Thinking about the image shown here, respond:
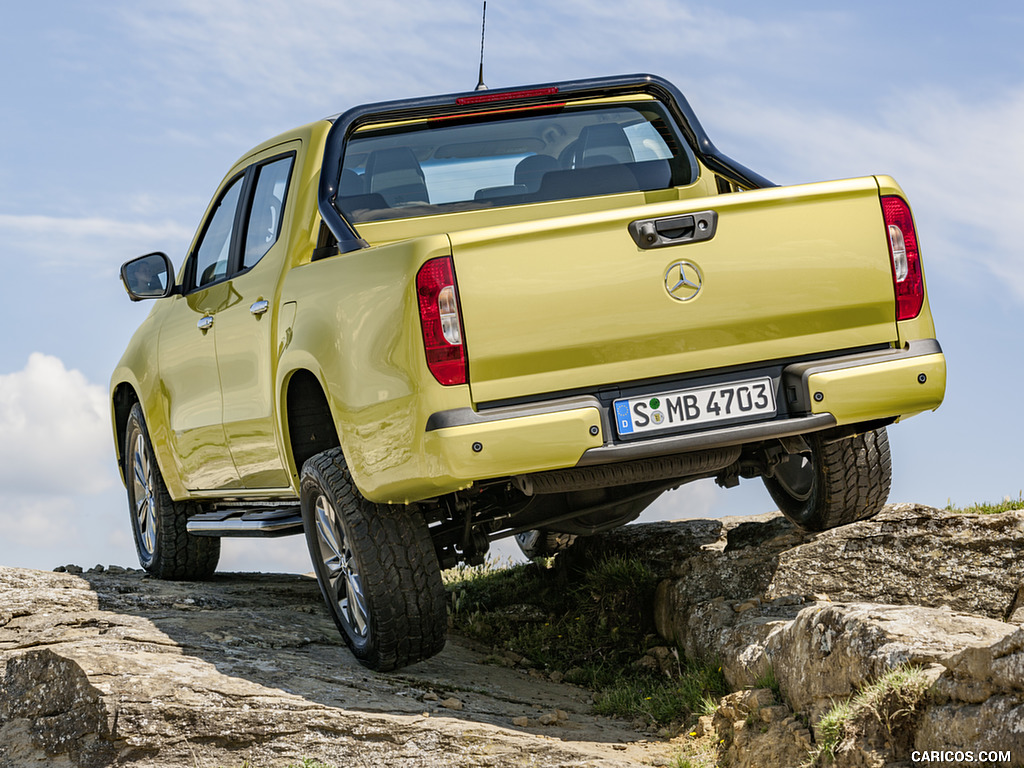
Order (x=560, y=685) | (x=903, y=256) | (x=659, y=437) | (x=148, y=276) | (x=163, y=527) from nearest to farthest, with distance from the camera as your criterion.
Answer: (x=659, y=437), (x=903, y=256), (x=560, y=685), (x=148, y=276), (x=163, y=527)

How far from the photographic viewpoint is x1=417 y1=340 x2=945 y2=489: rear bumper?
4371 millimetres

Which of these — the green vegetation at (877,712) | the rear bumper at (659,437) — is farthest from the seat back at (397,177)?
the green vegetation at (877,712)

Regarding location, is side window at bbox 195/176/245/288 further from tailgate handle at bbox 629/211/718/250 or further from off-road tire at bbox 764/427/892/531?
off-road tire at bbox 764/427/892/531

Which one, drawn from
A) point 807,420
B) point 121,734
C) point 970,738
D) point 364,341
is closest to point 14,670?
point 121,734

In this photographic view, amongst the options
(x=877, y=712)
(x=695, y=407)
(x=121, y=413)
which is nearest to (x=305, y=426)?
(x=695, y=407)

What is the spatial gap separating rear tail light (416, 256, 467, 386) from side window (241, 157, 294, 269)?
66.0 inches

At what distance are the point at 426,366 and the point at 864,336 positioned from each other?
1.77 meters

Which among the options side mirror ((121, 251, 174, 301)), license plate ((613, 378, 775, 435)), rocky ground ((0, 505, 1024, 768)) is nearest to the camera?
rocky ground ((0, 505, 1024, 768))

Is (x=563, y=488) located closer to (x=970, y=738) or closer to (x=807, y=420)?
(x=807, y=420)

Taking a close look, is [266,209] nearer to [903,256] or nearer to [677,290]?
[677,290]

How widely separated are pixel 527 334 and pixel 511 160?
1792 mm

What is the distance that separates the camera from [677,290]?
4.59m

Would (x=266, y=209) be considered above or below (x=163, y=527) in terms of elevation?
above

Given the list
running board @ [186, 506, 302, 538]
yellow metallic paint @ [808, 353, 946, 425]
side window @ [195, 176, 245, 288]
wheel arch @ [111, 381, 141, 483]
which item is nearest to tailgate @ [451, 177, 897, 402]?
yellow metallic paint @ [808, 353, 946, 425]
